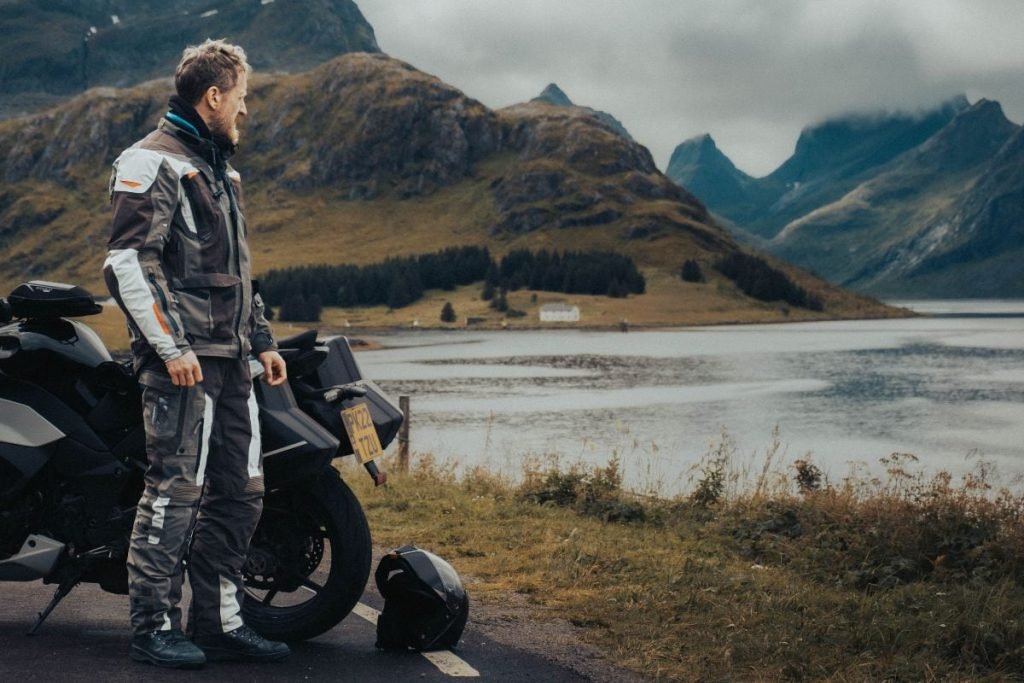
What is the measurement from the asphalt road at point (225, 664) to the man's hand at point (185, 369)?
1.45 m

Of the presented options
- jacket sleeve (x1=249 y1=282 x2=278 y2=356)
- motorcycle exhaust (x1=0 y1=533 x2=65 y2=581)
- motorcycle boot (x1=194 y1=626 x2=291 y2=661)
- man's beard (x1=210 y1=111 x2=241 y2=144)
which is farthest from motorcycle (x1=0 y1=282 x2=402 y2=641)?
man's beard (x1=210 y1=111 x2=241 y2=144)

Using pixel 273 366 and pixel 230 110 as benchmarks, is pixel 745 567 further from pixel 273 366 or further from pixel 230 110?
pixel 230 110

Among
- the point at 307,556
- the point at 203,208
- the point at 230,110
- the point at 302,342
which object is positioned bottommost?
the point at 307,556

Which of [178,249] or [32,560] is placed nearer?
[178,249]

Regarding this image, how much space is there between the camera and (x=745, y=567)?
878cm

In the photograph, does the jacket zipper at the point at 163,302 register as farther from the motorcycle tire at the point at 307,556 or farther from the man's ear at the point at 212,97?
the motorcycle tire at the point at 307,556

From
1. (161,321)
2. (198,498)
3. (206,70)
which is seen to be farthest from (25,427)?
(206,70)

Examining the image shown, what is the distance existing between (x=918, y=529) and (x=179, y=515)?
274 inches

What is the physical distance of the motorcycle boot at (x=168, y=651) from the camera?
16.1 ft

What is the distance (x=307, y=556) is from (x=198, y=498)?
875 millimetres

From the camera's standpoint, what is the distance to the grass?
18.6ft

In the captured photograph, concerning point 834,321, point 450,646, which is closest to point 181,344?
point 450,646

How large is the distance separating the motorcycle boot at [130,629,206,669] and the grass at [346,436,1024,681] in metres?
2.30

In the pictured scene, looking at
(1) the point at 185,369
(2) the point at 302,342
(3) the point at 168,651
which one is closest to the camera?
(1) the point at 185,369
